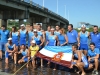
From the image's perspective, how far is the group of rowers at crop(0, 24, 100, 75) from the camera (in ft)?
31.6

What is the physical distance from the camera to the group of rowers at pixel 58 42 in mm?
9641

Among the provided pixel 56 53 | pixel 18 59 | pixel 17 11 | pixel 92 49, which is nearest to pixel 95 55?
pixel 92 49

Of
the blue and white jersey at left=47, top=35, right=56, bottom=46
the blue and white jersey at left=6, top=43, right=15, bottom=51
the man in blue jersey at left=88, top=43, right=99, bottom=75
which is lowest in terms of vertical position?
the man in blue jersey at left=88, top=43, right=99, bottom=75

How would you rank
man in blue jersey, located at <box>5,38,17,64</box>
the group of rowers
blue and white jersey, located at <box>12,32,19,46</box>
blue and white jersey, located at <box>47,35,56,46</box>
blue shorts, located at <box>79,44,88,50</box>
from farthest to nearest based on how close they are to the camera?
1. blue and white jersey, located at <box>12,32,19,46</box>
2. man in blue jersey, located at <box>5,38,17,64</box>
3. blue and white jersey, located at <box>47,35,56,46</box>
4. blue shorts, located at <box>79,44,88,50</box>
5. the group of rowers

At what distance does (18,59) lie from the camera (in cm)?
1258

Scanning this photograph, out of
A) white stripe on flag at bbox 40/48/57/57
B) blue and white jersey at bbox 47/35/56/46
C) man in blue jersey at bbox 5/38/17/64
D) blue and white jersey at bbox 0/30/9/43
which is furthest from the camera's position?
blue and white jersey at bbox 0/30/9/43

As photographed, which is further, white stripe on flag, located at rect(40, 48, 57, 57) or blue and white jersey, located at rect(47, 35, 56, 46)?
blue and white jersey, located at rect(47, 35, 56, 46)

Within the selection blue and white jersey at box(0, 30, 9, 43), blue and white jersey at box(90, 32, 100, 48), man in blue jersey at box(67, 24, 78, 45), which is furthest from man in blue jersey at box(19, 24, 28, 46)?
blue and white jersey at box(90, 32, 100, 48)

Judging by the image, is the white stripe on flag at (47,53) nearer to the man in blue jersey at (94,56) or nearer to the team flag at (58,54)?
the team flag at (58,54)

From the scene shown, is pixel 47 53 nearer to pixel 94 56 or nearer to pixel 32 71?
pixel 32 71

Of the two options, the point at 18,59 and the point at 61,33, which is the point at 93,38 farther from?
the point at 18,59

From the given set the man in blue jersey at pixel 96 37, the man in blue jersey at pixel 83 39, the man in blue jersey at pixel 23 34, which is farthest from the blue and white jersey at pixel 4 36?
the man in blue jersey at pixel 96 37

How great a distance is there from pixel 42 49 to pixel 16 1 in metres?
29.7

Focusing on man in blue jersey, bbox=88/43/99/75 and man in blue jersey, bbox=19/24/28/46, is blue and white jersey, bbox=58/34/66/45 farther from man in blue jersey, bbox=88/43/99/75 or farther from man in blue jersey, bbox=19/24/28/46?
man in blue jersey, bbox=19/24/28/46
